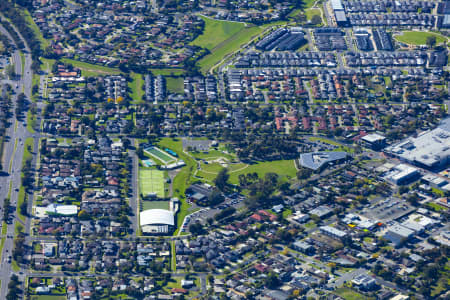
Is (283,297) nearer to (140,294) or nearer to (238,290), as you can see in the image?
(238,290)

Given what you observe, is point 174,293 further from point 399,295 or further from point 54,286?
point 399,295

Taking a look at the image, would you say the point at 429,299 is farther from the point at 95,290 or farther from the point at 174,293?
the point at 95,290

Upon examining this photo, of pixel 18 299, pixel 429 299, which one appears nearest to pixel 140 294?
pixel 18 299

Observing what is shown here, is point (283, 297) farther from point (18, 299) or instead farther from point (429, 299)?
point (18, 299)

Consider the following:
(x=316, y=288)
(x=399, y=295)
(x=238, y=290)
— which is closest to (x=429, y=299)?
(x=399, y=295)

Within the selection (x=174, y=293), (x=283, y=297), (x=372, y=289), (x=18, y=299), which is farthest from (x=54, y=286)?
(x=372, y=289)
